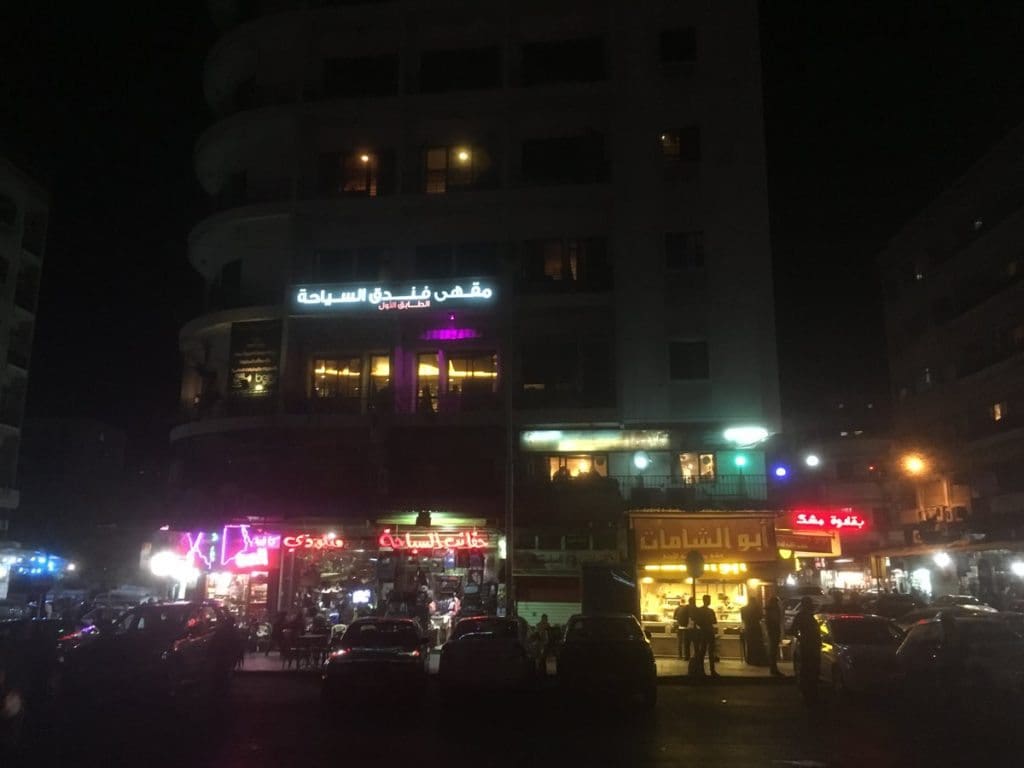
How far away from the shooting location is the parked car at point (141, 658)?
13344 millimetres

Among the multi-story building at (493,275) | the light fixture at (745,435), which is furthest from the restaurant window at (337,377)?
the light fixture at (745,435)

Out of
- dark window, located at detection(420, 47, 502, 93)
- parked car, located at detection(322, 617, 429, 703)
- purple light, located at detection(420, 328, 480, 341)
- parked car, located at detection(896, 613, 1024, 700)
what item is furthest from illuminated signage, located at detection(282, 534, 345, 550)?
parked car, located at detection(896, 613, 1024, 700)

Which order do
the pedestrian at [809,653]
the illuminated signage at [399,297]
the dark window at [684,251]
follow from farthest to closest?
1. the dark window at [684,251]
2. the illuminated signage at [399,297]
3. the pedestrian at [809,653]

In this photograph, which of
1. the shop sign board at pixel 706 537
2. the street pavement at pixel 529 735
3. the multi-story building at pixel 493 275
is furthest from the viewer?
the multi-story building at pixel 493 275

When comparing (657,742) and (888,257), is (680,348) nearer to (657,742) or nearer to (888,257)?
(657,742)

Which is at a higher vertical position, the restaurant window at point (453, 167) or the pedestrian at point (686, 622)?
the restaurant window at point (453, 167)

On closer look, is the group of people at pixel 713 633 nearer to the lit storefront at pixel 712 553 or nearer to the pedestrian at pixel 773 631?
the pedestrian at pixel 773 631

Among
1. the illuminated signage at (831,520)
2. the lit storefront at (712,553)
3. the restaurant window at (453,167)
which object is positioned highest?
the restaurant window at (453,167)

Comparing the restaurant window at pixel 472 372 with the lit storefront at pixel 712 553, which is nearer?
the lit storefront at pixel 712 553

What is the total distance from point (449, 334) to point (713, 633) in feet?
47.0

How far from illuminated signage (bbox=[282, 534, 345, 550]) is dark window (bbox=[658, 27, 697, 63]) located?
2067cm

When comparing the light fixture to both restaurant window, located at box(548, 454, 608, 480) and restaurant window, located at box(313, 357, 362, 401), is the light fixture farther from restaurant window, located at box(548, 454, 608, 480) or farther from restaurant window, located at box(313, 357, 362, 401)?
restaurant window, located at box(313, 357, 362, 401)

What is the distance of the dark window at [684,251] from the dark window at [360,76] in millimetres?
12171

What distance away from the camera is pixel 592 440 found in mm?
27828
